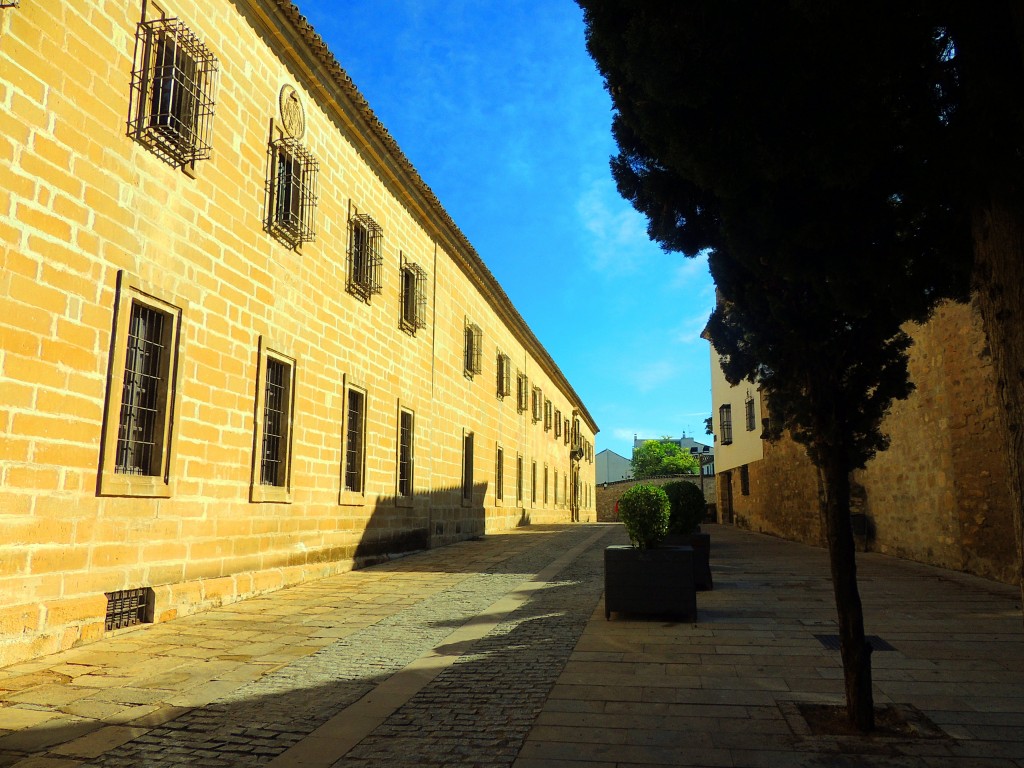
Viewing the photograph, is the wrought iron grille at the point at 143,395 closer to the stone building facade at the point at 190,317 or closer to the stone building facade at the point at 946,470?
the stone building facade at the point at 190,317

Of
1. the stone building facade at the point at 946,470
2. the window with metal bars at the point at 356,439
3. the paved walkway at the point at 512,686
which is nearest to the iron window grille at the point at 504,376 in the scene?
the window with metal bars at the point at 356,439

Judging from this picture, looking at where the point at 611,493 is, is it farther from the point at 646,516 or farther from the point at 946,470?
the point at 646,516

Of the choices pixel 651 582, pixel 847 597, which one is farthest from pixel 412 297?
pixel 847 597

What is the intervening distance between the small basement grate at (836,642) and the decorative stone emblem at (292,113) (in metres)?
8.22

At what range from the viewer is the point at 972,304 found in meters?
9.56

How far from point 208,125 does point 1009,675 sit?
826 cm

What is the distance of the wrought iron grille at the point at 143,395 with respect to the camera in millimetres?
6395

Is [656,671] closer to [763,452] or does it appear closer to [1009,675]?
[1009,675]

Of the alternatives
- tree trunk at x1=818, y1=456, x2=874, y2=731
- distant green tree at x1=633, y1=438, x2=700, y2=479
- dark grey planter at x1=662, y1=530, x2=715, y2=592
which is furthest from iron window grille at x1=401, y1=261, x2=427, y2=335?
distant green tree at x1=633, y1=438, x2=700, y2=479

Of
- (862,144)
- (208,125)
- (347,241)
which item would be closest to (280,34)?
(208,125)

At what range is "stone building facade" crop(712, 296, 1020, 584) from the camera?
9.12 m

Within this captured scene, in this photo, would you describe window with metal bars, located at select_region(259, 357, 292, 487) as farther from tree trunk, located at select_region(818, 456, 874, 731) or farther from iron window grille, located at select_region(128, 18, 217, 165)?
tree trunk, located at select_region(818, 456, 874, 731)

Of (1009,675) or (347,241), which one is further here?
(347,241)

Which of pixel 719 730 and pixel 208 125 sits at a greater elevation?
pixel 208 125
